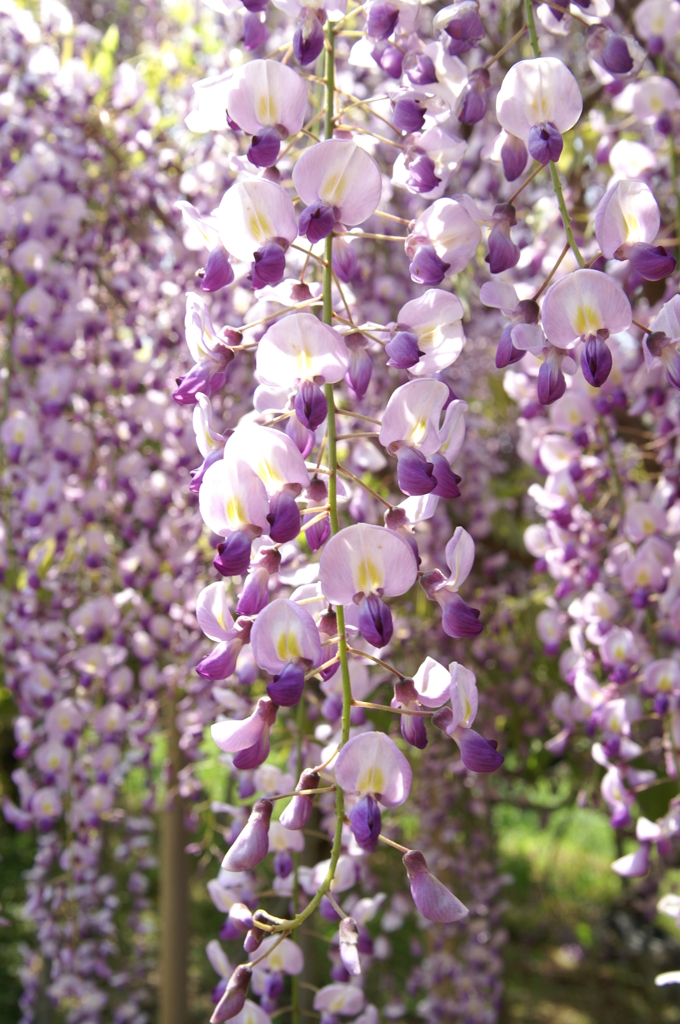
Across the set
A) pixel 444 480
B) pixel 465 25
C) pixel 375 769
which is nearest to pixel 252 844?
pixel 375 769

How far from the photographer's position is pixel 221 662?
799mm

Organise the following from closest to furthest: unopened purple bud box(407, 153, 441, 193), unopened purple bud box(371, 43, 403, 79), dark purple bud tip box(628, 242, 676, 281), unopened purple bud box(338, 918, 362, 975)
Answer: unopened purple bud box(338, 918, 362, 975) → dark purple bud tip box(628, 242, 676, 281) → unopened purple bud box(407, 153, 441, 193) → unopened purple bud box(371, 43, 403, 79)

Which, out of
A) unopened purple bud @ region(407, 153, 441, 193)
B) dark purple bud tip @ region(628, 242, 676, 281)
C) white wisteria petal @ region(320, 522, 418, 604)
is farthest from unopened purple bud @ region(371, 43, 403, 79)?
white wisteria petal @ region(320, 522, 418, 604)

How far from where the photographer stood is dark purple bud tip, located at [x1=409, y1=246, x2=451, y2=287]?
87cm

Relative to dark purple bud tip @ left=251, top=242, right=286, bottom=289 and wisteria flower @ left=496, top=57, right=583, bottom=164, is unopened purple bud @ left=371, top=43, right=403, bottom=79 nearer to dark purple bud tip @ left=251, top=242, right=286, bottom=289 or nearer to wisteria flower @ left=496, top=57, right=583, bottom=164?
wisteria flower @ left=496, top=57, right=583, bottom=164

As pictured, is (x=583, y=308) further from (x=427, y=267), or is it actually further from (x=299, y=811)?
(x=299, y=811)

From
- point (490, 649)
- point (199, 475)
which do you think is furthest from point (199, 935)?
point (199, 475)

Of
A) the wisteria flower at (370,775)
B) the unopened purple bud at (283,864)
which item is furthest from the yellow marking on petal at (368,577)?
the unopened purple bud at (283,864)

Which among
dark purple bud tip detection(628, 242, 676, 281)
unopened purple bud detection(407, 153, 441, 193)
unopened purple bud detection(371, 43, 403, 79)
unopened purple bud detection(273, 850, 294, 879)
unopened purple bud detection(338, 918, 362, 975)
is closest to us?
unopened purple bud detection(338, 918, 362, 975)

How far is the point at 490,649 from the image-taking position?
281 cm

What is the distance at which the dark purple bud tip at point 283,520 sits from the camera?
745 millimetres

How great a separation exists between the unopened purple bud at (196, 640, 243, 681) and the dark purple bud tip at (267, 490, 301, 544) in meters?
0.12

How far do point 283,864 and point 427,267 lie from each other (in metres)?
0.81

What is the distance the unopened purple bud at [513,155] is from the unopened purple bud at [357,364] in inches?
12.1
